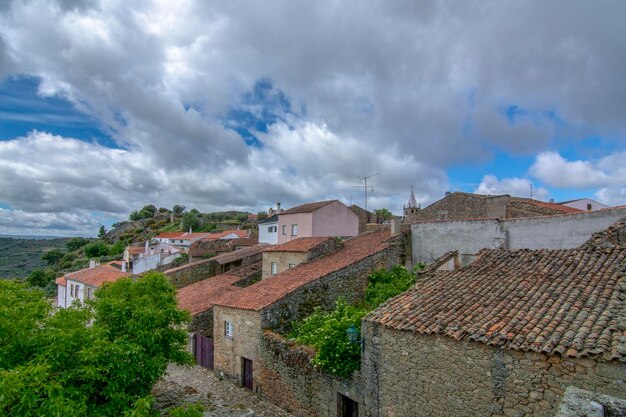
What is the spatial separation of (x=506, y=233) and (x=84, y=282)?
1585 inches

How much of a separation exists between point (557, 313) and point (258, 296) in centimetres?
1314

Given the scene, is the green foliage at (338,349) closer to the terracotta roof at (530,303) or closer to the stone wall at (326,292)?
the terracotta roof at (530,303)

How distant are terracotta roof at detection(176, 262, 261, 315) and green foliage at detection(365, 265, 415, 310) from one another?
856 cm

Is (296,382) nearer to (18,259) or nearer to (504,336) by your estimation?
(504,336)

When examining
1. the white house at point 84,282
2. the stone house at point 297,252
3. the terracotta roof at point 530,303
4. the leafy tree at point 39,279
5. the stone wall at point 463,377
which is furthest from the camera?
the leafy tree at point 39,279

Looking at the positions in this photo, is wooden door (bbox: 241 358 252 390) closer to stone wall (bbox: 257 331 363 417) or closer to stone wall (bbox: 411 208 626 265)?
stone wall (bbox: 257 331 363 417)

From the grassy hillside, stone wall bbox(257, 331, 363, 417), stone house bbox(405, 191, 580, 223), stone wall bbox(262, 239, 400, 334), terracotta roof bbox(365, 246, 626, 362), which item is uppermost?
stone house bbox(405, 191, 580, 223)

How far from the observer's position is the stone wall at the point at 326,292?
55.3ft

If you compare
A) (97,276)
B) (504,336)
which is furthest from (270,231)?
(504,336)

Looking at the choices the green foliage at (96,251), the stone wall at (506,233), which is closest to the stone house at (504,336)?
the stone wall at (506,233)

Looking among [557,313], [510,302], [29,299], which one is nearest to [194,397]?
[29,299]

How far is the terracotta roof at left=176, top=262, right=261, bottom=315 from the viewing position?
75.1ft

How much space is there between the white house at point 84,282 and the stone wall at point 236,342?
20.6m

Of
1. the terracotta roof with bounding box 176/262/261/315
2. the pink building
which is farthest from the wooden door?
the pink building
